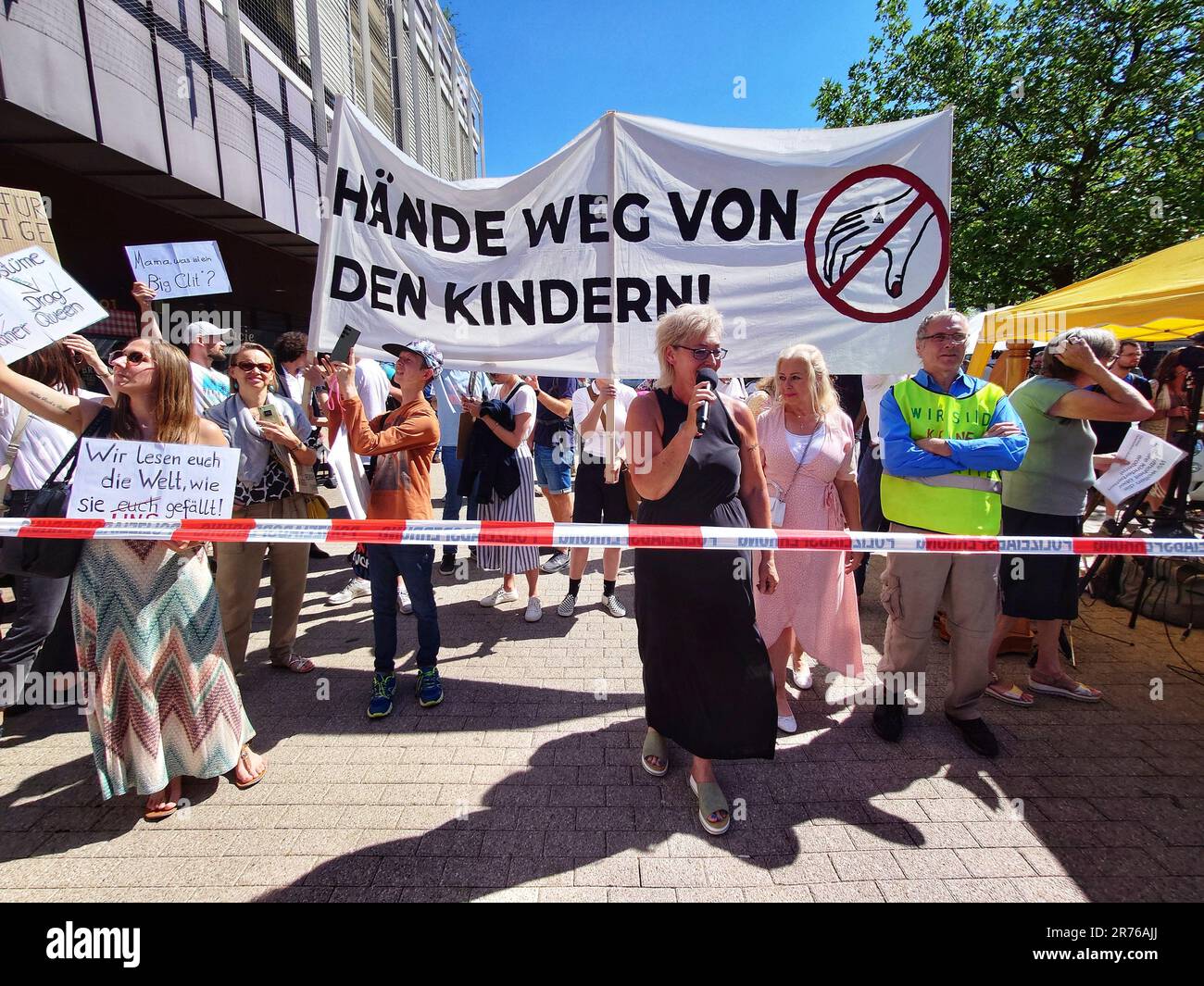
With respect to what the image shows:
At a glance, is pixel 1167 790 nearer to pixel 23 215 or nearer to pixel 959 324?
pixel 959 324

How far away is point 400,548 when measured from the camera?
3.28m

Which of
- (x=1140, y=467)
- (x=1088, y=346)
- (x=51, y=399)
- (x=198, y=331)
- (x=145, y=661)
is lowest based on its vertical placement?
(x=145, y=661)

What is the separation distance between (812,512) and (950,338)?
1095mm

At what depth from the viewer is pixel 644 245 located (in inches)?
127

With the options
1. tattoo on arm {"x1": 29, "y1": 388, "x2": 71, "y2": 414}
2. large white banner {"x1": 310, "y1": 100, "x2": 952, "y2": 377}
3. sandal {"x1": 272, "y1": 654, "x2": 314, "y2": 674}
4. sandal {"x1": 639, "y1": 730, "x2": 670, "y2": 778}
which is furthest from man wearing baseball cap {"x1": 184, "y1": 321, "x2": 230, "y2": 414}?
sandal {"x1": 639, "y1": 730, "x2": 670, "y2": 778}

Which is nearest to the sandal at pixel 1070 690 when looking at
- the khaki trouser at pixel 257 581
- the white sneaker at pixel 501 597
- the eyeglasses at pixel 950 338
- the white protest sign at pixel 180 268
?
the eyeglasses at pixel 950 338

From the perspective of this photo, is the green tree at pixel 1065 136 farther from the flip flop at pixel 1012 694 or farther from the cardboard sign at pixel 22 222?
the cardboard sign at pixel 22 222

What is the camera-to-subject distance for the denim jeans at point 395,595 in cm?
332

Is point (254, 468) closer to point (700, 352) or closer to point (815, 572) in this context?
point (700, 352)

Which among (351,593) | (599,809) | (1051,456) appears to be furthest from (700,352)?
(351,593)

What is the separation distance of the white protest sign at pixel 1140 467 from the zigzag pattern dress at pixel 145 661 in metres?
5.17

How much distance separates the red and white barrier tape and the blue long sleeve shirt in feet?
1.15
